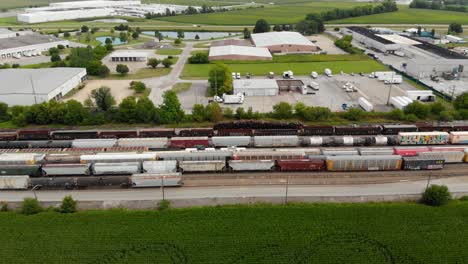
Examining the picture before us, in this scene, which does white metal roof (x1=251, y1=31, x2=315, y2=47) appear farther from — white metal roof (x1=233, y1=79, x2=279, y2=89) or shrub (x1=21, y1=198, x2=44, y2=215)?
shrub (x1=21, y1=198, x2=44, y2=215)

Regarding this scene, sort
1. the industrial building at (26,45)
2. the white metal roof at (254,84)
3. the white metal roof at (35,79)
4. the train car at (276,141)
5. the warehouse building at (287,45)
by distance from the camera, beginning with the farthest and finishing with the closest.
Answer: the warehouse building at (287,45) < the industrial building at (26,45) < the white metal roof at (254,84) < the white metal roof at (35,79) < the train car at (276,141)

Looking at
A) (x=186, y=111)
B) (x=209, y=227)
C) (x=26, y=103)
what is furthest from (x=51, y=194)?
(x=26, y=103)

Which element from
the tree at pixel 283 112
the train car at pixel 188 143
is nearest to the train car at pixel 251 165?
the train car at pixel 188 143

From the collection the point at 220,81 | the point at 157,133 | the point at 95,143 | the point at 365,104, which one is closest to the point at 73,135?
the point at 95,143

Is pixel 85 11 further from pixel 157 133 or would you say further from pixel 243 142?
pixel 243 142

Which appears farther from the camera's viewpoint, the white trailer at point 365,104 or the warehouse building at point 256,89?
the warehouse building at point 256,89

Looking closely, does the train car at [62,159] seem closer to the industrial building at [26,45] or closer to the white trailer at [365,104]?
the white trailer at [365,104]

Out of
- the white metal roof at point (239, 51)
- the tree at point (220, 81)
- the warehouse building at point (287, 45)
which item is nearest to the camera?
the tree at point (220, 81)
